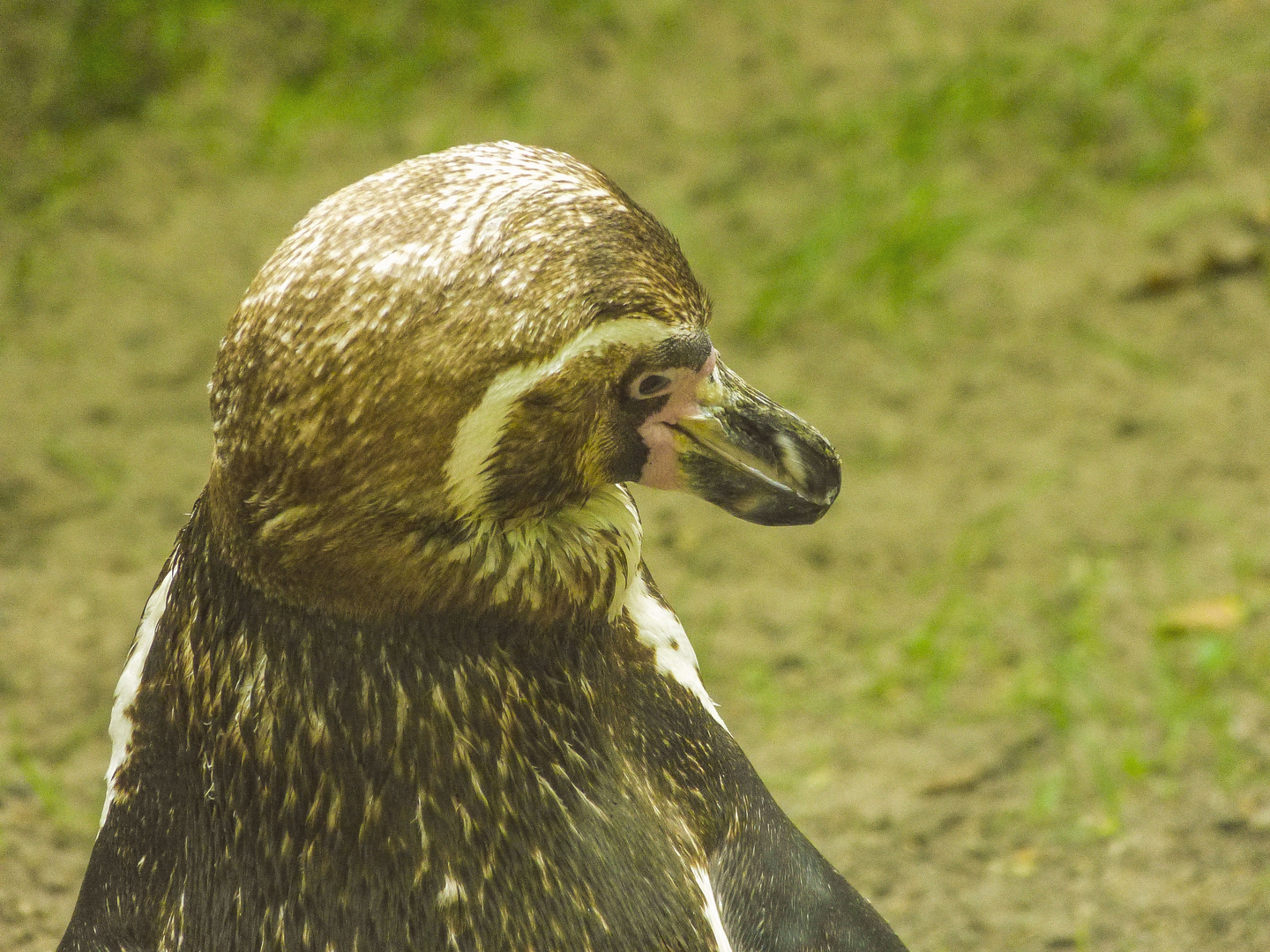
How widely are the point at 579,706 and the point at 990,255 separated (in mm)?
2829

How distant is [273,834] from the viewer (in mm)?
1361

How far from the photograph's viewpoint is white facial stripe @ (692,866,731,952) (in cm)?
149

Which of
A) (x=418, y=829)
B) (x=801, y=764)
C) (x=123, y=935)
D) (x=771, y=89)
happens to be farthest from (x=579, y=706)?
(x=771, y=89)

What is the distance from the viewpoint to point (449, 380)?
3.84 feet

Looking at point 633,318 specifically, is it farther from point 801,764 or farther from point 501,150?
point 801,764

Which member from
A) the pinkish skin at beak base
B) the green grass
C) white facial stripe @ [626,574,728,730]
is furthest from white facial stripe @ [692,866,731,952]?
the green grass

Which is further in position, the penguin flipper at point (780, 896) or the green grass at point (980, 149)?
the green grass at point (980, 149)

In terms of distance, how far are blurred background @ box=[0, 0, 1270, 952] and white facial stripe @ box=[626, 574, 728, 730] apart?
1059 mm

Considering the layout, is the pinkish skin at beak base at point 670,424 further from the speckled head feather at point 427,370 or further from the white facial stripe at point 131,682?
the white facial stripe at point 131,682

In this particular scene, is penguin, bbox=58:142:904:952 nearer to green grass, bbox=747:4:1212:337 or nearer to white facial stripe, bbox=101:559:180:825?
white facial stripe, bbox=101:559:180:825

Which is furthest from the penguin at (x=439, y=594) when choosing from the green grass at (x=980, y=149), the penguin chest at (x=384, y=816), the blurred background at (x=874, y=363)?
the green grass at (x=980, y=149)

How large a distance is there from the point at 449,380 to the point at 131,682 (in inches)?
24.4

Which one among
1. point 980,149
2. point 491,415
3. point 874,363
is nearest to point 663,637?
point 491,415

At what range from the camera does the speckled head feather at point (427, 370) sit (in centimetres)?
117
